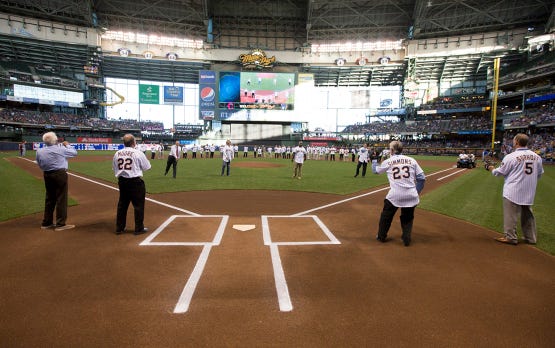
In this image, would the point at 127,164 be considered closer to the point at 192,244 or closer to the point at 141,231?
the point at 141,231

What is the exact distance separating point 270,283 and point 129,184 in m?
4.07

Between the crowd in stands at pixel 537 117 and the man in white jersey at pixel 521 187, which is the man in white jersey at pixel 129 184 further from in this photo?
the crowd in stands at pixel 537 117

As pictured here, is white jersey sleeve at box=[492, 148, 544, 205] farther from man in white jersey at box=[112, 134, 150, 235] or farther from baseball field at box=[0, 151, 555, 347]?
man in white jersey at box=[112, 134, 150, 235]

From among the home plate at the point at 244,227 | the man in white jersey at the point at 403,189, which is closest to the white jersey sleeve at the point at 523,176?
the man in white jersey at the point at 403,189

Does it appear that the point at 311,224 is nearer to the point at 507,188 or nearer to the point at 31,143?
the point at 507,188

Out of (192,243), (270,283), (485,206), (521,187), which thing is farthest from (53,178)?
(485,206)

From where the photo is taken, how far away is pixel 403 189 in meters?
5.90

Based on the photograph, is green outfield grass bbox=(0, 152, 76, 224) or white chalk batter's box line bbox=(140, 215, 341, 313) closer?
white chalk batter's box line bbox=(140, 215, 341, 313)

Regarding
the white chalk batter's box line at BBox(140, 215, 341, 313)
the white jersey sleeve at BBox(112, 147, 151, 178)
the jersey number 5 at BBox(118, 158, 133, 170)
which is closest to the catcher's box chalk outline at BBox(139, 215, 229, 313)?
the white chalk batter's box line at BBox(140, 215, 341, 313)

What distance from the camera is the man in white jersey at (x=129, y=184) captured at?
6.39 metres

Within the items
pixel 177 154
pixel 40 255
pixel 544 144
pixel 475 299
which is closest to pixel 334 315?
pixel 475 299

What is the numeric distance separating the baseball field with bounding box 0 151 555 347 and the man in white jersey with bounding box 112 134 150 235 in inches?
14.7

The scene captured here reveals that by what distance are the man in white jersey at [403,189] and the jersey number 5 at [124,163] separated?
17.3ft

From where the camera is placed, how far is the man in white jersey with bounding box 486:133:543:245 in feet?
19.8
